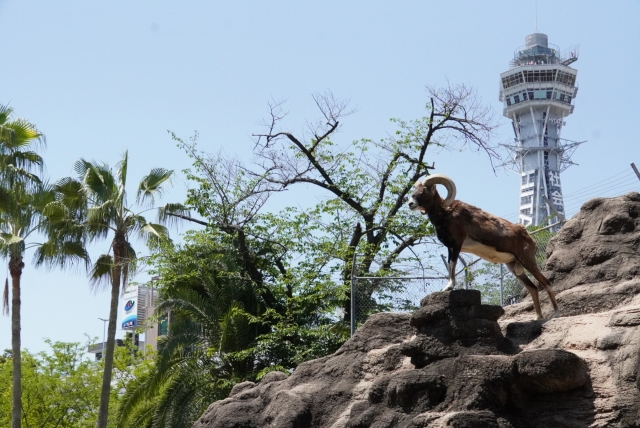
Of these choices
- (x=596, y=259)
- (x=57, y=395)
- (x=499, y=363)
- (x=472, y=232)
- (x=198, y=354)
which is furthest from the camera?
(x=57, y=395)

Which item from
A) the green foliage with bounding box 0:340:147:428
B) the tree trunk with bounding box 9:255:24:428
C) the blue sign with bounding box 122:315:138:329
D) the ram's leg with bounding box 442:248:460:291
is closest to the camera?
the ram's leg with bounding box 442:248:460:291

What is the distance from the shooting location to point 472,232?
1080 cm

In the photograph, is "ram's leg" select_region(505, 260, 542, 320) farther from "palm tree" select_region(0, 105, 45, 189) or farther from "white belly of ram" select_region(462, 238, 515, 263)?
"palm tree" select_region(0, 105, 45, 189)

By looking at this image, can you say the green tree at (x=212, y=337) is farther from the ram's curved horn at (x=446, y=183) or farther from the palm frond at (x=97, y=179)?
the ram's curved horn at (x=446, y=183)

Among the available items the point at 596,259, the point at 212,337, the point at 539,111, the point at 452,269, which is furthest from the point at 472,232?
the point at 539,111

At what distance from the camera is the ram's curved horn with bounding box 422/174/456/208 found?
1067 cm

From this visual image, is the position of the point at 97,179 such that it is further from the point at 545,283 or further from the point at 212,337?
the point at 545,283

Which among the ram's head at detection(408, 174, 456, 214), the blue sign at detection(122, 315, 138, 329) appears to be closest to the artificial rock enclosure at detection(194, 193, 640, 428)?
the ram's head at detection(408, 174, 456, 214)

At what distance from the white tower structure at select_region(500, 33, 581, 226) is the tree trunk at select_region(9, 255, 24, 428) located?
92.3m

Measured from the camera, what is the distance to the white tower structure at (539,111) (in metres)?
111

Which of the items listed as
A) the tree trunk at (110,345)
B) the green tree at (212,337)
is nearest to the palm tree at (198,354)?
the green tree at (212,337)

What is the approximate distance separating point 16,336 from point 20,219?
10.2 ft

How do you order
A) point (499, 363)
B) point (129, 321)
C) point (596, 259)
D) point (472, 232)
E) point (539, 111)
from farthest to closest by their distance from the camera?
point (539, 111) → point (129, 321) → point (596, 259) → point (472, 232) → point (499, 363)

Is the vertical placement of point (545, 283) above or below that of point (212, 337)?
below
